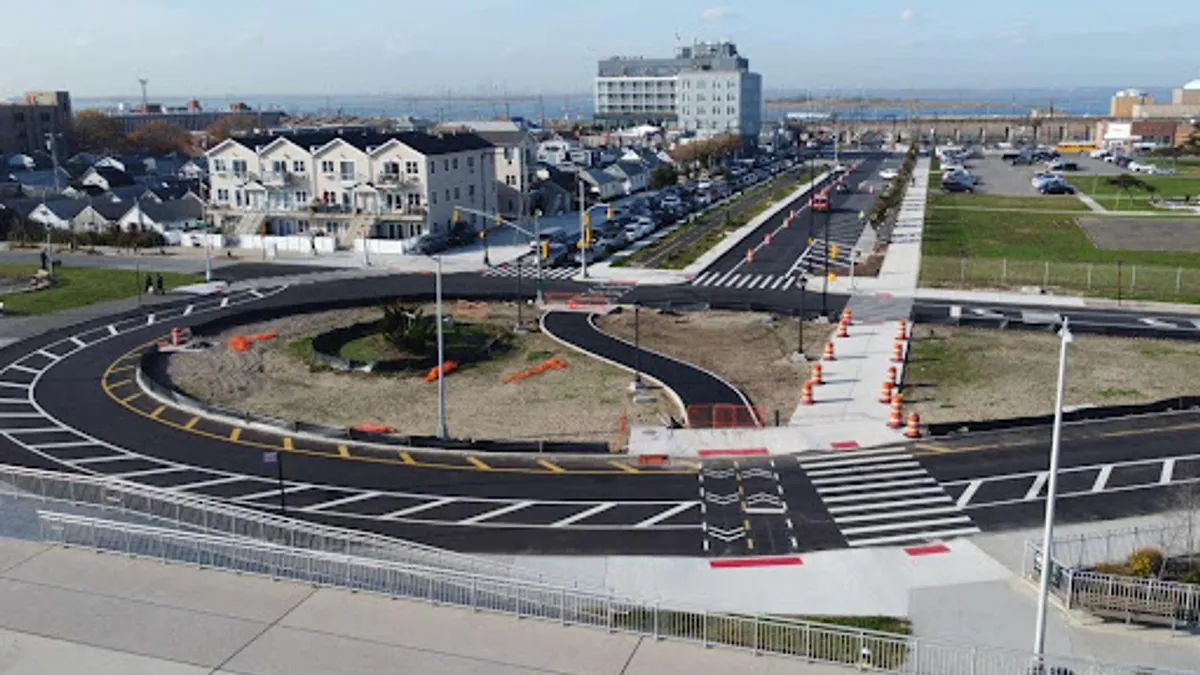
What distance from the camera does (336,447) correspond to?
3253cm

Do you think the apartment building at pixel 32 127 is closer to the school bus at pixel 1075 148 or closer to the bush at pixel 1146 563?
the bush at pixel 1146 563

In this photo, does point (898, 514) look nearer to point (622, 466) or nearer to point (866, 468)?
point (866, 468)

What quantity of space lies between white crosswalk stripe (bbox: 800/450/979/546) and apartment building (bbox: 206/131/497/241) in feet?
170

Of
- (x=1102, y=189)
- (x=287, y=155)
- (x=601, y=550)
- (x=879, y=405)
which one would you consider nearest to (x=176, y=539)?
(x=601, y=550)

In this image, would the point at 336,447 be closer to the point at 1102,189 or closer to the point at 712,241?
the point at 712,241

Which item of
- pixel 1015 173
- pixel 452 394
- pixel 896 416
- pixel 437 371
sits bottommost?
pixel 452 394

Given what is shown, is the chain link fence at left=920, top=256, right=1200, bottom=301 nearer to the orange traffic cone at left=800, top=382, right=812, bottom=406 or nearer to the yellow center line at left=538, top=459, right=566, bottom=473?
the orange traffic cone at left=800, top=382, right=812, bottom=406

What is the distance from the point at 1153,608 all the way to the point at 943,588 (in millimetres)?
4107

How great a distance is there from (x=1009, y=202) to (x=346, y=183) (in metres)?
62.7

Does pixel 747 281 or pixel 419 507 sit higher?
pixel 747 281

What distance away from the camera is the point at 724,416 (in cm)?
3497

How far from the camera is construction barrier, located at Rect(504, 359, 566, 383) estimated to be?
40.5 meters

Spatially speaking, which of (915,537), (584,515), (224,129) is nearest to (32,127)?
(224,129)

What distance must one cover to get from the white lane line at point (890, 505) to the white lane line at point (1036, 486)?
221 cm
